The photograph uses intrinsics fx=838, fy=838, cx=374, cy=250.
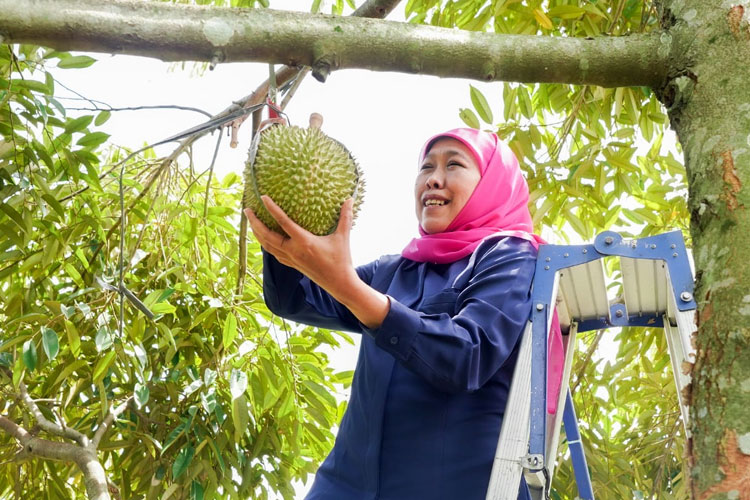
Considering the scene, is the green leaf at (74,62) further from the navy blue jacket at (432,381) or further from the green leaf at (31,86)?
the navy blue jacket at (432,381)

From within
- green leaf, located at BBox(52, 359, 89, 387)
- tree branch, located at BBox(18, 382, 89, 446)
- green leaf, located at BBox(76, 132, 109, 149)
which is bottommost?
tree branch, located at BBox(18, 382, 89, 446)

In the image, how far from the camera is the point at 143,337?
2.54m

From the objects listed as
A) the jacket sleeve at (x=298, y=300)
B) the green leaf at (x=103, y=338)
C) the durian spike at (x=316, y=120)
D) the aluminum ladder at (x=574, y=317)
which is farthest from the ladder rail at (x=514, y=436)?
the green leaf at (x=103, y=338)

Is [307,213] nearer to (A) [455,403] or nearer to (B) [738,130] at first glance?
(A) [455,403]

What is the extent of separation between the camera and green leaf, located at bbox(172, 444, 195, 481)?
238 cm

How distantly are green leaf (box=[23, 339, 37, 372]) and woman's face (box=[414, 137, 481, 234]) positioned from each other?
1.03 m

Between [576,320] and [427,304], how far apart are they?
430mm

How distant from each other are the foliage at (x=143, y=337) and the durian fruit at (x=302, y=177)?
84cm

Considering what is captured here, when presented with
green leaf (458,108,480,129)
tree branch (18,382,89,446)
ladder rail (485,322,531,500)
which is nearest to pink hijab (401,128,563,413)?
ladder rail (485,322,531,500)

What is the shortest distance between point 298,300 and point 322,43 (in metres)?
0.64

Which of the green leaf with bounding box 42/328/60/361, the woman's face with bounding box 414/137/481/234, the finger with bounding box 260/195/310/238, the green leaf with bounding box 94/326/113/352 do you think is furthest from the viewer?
the green leaf with bounding box 94/326/113/352

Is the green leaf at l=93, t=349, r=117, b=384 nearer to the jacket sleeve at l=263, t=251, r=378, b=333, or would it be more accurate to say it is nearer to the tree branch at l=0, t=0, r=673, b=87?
the jacket sleeve at l=263, t=251, r=378, b=333

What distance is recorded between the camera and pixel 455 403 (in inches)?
62.0

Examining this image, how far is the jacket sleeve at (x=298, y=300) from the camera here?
5.46ft
